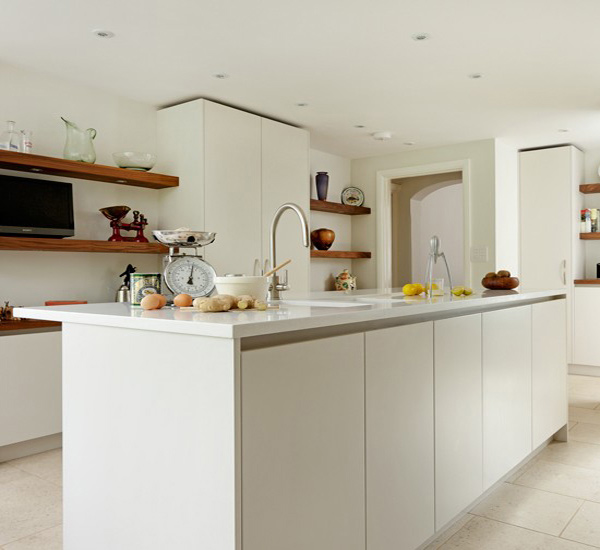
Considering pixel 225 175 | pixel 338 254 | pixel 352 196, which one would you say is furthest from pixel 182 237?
pixel 352 196

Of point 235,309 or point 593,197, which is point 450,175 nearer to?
point 593,197

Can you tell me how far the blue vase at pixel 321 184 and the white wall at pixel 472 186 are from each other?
0.83 m

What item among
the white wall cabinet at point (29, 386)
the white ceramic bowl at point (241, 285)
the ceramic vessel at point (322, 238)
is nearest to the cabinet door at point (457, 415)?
the white ceramic bowl at point (241, 285)

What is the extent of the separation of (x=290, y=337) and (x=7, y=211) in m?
2.61

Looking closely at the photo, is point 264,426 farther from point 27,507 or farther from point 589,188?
point 589,188

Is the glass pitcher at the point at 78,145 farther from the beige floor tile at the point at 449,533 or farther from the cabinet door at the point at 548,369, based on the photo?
A: the beige floor tile at the point at 449,533

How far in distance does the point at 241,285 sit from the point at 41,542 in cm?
133

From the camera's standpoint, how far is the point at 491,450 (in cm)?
250

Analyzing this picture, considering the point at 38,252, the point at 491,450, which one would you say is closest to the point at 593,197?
the point at 491,450

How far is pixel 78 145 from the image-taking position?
3688mm

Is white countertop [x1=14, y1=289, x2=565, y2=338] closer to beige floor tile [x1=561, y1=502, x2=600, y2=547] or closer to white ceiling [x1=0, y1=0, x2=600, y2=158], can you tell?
beige floor tile [x1=561, y1=502, x2=600, y2=547]

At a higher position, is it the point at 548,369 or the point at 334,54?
the point at 334,54

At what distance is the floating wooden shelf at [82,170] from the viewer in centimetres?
332

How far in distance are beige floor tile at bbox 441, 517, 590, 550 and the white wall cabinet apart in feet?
7.76
